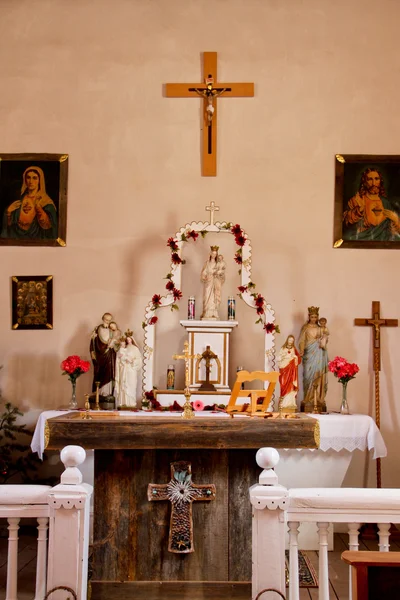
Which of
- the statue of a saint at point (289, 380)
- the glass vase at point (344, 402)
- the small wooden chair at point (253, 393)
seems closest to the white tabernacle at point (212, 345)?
the statue of a saint at point (289, 380)

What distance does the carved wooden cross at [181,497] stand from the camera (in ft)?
13.1

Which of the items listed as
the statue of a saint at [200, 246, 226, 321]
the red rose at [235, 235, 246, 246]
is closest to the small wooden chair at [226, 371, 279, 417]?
the statue of a saint at [200, 246, 226, 321]

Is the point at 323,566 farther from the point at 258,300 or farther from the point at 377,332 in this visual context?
the point at 377,332

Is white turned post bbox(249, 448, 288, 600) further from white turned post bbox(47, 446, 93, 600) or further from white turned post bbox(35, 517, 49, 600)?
white turned post bbox(35, 517, 49, 600)

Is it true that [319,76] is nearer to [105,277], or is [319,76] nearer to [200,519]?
[105,277]

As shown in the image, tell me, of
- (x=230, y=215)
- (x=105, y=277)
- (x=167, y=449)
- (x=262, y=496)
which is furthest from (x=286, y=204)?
(x=262, y=496)

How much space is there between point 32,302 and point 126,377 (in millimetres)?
1548

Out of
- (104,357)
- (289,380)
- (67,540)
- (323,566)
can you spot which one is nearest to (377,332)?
(289,380)

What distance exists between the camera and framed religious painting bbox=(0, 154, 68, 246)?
8.49m

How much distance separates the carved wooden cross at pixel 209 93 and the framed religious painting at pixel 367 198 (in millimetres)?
1441

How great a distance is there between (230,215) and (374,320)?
205 centimetres

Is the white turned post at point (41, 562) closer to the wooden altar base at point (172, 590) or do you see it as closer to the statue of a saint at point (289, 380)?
the wooden altar base at point (172, 590)

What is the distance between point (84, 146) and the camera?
8609 mm

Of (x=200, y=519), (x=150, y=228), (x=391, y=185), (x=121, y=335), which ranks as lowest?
(x=200, y=519)
